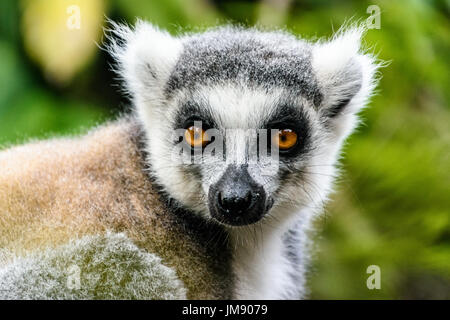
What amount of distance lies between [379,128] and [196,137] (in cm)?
300

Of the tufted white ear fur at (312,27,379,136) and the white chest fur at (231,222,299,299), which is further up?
the tufted white ear fur at (312,27,379,136)

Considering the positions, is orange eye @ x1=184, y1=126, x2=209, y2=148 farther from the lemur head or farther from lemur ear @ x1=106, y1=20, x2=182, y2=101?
lemur ear @ x1=106, y1=20, x2=182, y2=101

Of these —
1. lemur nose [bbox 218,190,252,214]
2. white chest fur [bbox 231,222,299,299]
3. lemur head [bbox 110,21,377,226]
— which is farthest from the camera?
white chest fur [bbox 231,222,299,299]

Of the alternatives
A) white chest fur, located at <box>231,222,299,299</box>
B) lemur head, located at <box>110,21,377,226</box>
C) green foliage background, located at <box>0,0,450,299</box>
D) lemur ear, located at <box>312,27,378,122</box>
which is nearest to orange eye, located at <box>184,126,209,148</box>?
lemur head, located at <box>110,21,377,226</box>

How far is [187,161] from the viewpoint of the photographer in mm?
3385

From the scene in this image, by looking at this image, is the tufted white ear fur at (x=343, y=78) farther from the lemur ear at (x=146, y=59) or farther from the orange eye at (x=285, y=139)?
the lemur ear at (x=146, y=59)

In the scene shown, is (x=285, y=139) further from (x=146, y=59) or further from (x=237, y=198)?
(x=146, y=59)

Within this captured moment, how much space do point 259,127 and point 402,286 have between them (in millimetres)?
3084

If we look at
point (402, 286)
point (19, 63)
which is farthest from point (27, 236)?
point (402, 286)

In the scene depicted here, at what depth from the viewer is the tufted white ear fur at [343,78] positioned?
3619 millimetres

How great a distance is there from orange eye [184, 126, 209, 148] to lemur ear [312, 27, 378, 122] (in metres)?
0.78

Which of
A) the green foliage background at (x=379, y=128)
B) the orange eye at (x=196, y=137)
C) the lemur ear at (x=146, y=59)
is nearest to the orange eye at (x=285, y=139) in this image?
the orange eye at (x=196, y=137)

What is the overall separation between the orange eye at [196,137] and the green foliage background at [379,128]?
6.36 feet

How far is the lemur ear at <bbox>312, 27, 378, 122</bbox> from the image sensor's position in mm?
3617
